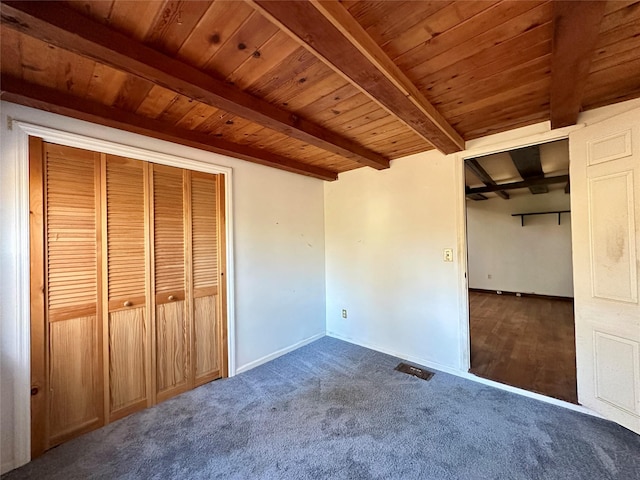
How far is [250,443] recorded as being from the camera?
5.60ft

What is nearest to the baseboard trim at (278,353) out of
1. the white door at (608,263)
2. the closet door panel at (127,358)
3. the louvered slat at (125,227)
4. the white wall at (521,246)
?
the closet door panel at (127,358)

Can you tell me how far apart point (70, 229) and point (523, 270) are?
775cm

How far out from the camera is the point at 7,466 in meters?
1.49

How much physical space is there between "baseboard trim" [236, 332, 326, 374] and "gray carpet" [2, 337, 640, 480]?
29 cm

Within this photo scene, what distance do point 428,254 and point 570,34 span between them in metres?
1.96

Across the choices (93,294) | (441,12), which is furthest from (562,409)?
(93,294)

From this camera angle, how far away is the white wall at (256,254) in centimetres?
152

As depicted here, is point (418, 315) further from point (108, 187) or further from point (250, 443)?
point (108, 187)

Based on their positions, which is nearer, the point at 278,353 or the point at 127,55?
the point at 127,55

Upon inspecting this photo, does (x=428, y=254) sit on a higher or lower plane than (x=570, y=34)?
lower

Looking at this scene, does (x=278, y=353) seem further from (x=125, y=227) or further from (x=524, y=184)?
(x=524, y=184)

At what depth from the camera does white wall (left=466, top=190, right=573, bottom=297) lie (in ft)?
18.2

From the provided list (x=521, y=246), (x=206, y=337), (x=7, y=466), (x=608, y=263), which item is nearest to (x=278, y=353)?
(x=206, y=337)

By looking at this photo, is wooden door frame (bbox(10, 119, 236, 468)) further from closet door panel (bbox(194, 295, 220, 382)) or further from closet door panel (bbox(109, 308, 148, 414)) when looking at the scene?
closet door panel (bbox(194, 295, 220, 382))
